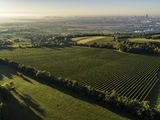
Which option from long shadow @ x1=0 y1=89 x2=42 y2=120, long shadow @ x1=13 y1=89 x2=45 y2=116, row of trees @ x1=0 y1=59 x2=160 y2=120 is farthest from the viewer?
long shadow @ x1=13 y1=89 x2=45 y2=116

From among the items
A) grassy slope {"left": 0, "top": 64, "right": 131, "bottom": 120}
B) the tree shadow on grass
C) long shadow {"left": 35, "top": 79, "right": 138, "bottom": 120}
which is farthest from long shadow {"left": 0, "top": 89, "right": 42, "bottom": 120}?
the tree shadow on grass

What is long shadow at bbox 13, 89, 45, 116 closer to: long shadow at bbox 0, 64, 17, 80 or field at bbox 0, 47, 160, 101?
field at bbox 0, 47, 160, 101

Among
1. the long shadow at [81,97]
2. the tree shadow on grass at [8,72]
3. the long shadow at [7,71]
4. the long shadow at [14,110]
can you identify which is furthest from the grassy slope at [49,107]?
the long shadow at [7,71]

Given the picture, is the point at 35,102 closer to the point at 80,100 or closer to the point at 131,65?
the point at 80,100

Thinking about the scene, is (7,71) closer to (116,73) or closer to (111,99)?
(116,73)

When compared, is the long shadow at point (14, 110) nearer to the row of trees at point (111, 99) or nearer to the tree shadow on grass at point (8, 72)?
the tree shadow on grass at point (8, 72)

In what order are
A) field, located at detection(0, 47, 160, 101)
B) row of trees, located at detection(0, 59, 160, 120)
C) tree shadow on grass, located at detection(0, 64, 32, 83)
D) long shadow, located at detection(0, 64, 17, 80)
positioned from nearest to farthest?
row of trees, located at detection(0, 59, 160, 120)
field, located at detection(0, 47, 160, 101)
tree shadow on grass, located at detection(0, 64, 32, 83)
long shadow, located at detection(0, 64, 17, 80)

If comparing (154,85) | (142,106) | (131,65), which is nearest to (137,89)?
(154,85)

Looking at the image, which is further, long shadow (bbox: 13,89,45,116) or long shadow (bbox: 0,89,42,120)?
long shadow (bbox: 13,89,45,116)
